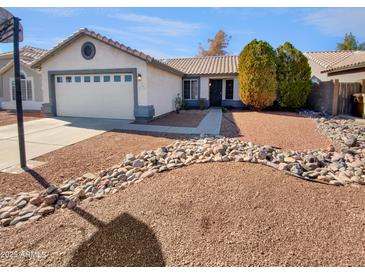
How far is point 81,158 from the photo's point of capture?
20.6 feet

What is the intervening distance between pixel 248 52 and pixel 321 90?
200 inches

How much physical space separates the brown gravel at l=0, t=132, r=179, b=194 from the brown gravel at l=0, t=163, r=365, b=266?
59.2 inches

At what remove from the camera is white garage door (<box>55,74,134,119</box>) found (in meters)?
12.6

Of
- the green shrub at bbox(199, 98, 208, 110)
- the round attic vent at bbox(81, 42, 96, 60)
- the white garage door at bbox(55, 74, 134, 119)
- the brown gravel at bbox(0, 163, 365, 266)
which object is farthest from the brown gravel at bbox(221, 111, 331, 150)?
the green shrub at bbox(199, 98, 208, 110)

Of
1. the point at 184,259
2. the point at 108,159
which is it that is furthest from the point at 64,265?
the point at 108,159

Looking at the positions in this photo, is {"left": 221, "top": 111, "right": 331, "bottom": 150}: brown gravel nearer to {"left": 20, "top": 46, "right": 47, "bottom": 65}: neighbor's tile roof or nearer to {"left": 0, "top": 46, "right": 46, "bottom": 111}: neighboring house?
{"left": 0, "top": 46, "right": 46, "bottom": 111}: neighboring house

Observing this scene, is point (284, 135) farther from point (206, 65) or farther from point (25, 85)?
point (25, 85)

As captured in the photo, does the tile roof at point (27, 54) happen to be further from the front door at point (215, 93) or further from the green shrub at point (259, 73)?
the green shrub at point (259, 73)

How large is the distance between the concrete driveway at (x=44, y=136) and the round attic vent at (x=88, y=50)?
3661 millimetres

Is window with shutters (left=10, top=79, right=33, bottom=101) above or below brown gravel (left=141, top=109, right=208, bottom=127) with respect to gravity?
above

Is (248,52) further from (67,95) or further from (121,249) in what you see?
(121,249)

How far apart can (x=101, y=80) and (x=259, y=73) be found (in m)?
9.24

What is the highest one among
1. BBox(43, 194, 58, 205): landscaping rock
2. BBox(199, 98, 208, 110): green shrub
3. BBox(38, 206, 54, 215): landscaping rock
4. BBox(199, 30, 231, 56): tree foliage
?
BBox(199, 30, 231, 56): tree foliage
